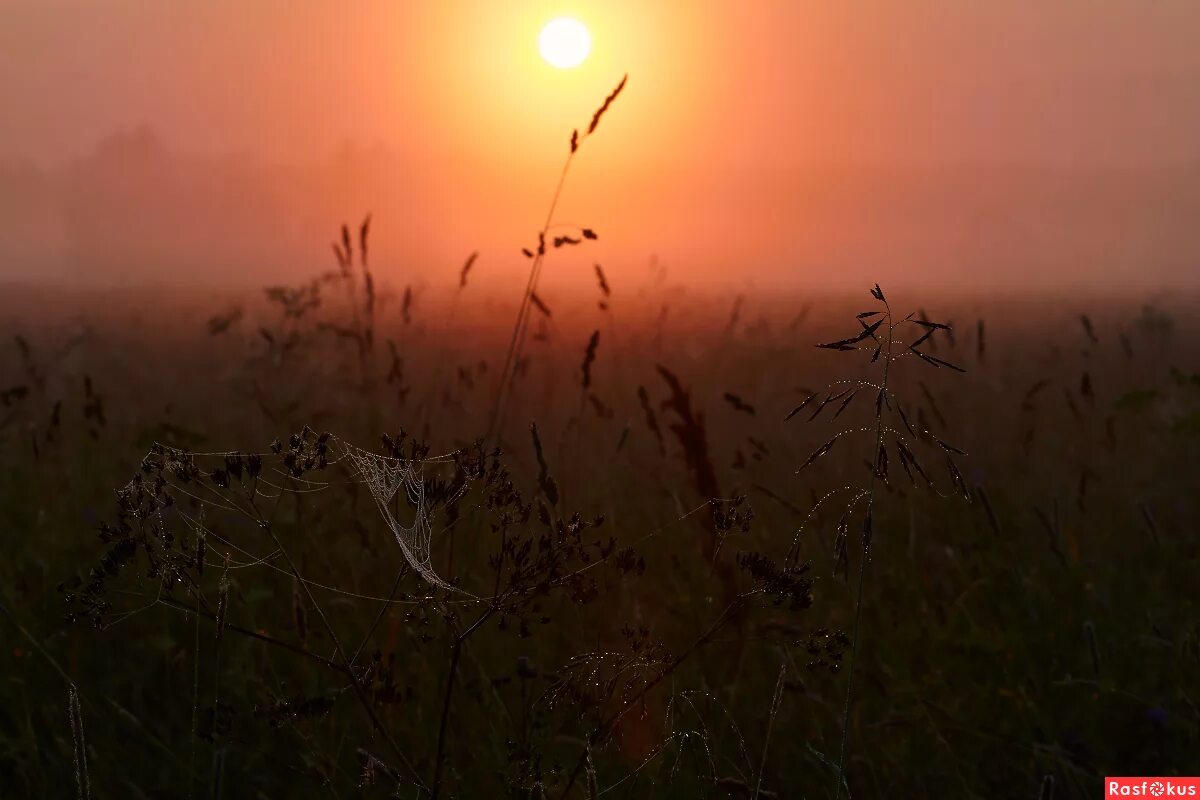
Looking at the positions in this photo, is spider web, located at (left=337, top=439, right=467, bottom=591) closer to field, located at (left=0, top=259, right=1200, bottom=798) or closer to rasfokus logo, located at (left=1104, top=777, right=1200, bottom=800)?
field, located at (left=0, top=259, right=1200, bottom=798)

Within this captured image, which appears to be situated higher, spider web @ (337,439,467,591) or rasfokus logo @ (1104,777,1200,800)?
spider web @ (337,439,467,591)

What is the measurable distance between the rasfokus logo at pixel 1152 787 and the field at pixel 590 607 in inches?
3.4

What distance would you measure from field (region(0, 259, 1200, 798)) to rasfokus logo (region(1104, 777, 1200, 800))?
0.09m

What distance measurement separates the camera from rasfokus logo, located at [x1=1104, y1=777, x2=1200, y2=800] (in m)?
2.25

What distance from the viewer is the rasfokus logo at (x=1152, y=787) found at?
7.39ft

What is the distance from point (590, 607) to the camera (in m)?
3.15

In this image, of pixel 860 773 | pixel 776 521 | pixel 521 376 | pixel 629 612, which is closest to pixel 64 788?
pixel 629 612

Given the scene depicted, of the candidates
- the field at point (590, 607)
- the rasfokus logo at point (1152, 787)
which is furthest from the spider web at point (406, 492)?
the rasfokus logo at point (1152, 787)

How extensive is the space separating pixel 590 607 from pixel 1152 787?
62.5 inches

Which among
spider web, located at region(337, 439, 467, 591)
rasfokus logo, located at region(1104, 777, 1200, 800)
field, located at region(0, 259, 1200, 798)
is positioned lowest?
rasfokus logo, located at region(1104, 777, 1200, 800)

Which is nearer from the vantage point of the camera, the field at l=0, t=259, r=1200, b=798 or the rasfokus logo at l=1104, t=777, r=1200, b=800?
the field at l=0, t=259, r=1200, b=798

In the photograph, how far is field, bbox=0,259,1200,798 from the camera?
167 centimetres

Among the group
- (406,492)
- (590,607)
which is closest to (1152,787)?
(590,607)

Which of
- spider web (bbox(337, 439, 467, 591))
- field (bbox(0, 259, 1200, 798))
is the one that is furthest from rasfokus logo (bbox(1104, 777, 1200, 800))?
spider web (bbox(337, 439, 467, 591))
